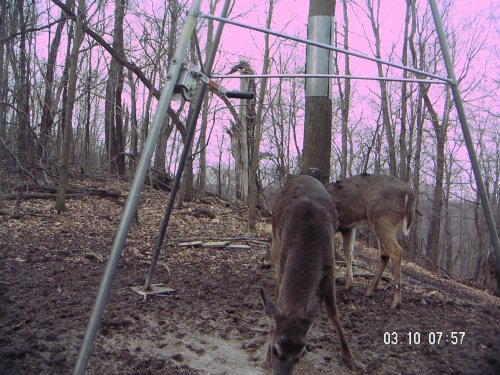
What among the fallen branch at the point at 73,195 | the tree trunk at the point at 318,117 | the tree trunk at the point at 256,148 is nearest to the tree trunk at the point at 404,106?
the tree trunk at the point at 256,148

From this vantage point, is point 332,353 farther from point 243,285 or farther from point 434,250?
point 434,250

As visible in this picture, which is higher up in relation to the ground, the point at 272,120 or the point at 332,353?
the point at 272,120

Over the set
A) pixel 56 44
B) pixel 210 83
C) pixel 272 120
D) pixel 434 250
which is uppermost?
pixel 56 44

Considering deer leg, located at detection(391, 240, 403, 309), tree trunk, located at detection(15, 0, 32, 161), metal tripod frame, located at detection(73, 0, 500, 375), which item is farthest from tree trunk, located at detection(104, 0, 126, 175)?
metal tripod frame, located at detection(73, 0, 500, 375)

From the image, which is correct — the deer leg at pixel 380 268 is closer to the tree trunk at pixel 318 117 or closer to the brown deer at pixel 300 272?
the tree trunk at pixel 318 117

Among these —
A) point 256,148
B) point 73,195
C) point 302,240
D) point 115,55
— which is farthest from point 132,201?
point 73,195

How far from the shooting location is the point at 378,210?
227 inches

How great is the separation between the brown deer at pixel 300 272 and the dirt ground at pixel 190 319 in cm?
52

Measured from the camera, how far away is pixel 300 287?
3.09 metres

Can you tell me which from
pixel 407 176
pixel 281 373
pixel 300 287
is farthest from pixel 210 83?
pixel 407 176

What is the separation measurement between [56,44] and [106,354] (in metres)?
15.1

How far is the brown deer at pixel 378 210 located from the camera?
570 centimetres

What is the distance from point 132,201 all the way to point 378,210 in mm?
3999

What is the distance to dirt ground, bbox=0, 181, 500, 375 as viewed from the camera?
3.31 meters
